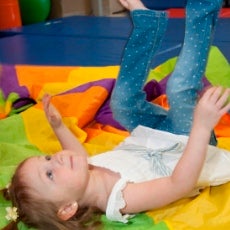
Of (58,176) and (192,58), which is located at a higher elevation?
(192,58)

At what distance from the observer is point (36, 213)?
35.4 inches

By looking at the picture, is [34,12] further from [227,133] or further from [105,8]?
[227,133]

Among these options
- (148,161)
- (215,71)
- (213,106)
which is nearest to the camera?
(213,106)

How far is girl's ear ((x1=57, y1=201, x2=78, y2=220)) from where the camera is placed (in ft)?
2.96

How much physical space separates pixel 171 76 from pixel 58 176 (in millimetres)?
396

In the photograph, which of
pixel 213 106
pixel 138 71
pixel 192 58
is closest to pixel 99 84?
pixel 138 71

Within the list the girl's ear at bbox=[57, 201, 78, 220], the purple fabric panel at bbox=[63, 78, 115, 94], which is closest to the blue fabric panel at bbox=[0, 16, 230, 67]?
the purple fabric panel at bbox=[63, 78, 115, 94]

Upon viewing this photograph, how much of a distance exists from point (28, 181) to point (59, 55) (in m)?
1.39

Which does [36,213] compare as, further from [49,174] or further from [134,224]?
[134,224]

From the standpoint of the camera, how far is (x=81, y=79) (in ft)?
5.49

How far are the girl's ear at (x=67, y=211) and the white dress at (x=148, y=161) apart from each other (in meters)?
0.07

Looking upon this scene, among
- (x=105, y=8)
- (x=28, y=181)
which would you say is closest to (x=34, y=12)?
(x=105, y=8)

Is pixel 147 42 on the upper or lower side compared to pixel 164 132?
upper

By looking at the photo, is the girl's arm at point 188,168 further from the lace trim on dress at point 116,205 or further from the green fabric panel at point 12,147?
the green fabric panel at point 12,147
